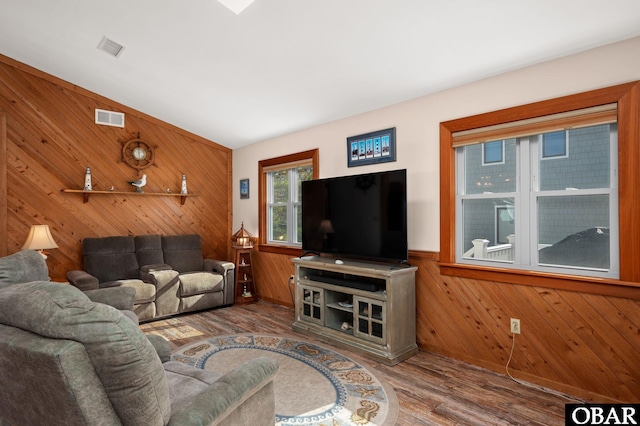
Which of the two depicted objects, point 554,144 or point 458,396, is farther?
point 554,144

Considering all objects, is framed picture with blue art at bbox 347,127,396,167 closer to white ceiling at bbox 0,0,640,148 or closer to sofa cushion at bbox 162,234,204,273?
white ceiling at bbox 0,0,640,148

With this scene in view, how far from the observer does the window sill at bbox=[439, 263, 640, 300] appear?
2.31 metres

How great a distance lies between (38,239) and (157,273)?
1.22m

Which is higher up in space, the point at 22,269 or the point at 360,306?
the point at 22,269

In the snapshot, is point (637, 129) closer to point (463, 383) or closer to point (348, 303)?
point (463, 383)

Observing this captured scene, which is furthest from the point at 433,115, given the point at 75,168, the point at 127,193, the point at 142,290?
the point at 75,168

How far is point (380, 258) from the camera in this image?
3.37 m

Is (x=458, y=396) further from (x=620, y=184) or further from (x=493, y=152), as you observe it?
(x=493, y=152)

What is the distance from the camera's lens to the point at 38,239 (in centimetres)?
372

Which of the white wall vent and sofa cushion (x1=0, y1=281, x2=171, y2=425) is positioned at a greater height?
the white wall vent

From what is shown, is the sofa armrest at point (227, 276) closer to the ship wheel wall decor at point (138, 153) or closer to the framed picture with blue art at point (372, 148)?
the ship wheel wall decor at point (138, 153)

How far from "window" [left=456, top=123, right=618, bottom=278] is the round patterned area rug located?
54.4 inches

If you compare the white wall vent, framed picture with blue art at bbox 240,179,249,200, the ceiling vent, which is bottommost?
framed picture with blue art at bbox 240,179,249,200

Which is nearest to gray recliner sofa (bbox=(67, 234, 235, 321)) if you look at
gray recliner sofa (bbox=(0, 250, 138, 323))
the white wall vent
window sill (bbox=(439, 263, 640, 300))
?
gray recliner sofa (bbox=(0, 250, 138, 323))
